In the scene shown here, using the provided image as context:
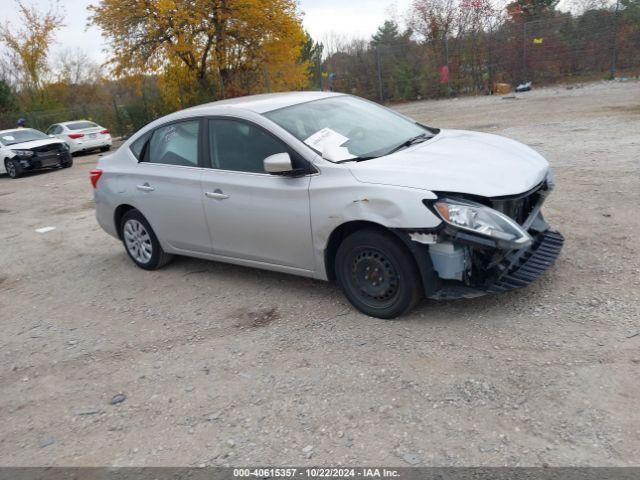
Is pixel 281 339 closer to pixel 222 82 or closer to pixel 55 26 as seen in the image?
pixel 222 82

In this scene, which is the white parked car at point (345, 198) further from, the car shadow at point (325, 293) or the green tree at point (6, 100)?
the green tree at point (6, 100)

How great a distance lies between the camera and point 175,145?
Result: 5422 millimetres

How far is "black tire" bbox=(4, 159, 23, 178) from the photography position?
16266 millimetres

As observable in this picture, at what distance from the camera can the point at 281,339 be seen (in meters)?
4.14

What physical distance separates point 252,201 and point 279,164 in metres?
0.55

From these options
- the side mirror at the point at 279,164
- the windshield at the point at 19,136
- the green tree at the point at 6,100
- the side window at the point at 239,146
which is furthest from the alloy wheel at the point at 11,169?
the green tree at the point at 6,100

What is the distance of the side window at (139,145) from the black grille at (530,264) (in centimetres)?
377

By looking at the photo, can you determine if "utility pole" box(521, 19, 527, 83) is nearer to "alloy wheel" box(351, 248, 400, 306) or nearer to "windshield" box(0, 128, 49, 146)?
"windshield" box(0, 128, 49, 146)

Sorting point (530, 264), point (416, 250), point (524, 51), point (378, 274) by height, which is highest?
point (524, 51)

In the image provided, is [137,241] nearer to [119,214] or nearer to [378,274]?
[119,214]

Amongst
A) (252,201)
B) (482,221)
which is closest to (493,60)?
(252,201)

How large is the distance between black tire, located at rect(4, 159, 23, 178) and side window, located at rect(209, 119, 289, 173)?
13695 mm

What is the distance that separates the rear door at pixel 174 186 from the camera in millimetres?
5141

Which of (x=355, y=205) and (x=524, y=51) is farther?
(x=524, y=51)
